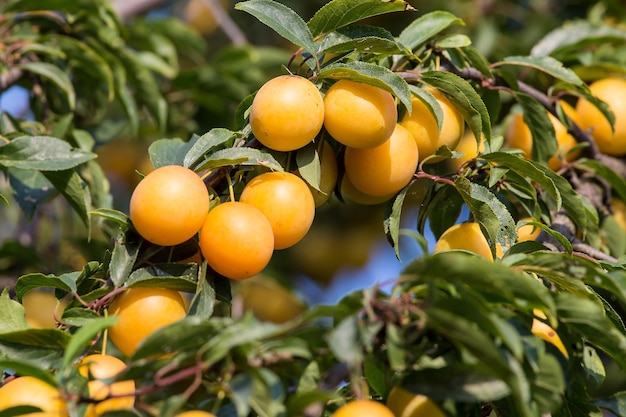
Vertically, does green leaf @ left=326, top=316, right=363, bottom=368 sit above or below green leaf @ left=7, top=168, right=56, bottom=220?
above

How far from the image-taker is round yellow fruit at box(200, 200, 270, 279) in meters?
0.83

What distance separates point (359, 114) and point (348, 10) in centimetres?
15

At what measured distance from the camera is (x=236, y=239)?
0.83 m

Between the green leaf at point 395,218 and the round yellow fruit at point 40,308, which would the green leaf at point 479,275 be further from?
the round yellow fruit at point 40,308

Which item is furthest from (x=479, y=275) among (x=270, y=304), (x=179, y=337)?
(x=270, y=304)

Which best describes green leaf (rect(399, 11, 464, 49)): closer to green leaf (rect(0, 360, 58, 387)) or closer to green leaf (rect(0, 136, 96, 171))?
green leaf (rect(0, 136, 96, 171))

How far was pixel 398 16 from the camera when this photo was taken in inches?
98.1

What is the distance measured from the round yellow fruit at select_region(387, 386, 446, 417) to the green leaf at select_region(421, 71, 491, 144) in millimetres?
413

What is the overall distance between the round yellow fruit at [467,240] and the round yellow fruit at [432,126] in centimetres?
12

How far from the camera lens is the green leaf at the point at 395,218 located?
101 cm

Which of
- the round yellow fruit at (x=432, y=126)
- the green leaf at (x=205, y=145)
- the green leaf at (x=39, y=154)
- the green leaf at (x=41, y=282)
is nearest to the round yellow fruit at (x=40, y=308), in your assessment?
the green leaf at (x=39, y=154)

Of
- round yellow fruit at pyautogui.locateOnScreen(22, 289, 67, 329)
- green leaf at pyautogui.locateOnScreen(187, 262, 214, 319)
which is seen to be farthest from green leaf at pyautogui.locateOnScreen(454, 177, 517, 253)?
round yellow fruit at pyautogui.locateOnScreen(22, 289, 67, 329)

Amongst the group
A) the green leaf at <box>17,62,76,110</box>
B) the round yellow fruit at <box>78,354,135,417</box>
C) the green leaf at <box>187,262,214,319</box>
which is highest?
the green leaf at <box>187,262,214,319</box>

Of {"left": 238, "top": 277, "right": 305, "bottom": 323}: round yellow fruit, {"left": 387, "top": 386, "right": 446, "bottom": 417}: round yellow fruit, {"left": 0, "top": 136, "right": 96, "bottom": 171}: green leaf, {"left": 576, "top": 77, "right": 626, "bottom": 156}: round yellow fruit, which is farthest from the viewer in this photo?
{"left": 238, "top": 277, "right": 305, "bottom": 323}: round yellow fruit
